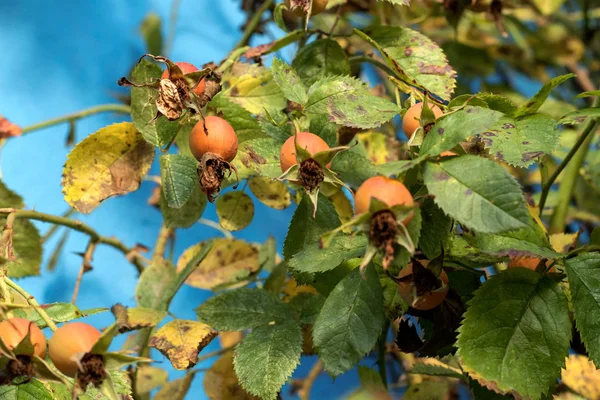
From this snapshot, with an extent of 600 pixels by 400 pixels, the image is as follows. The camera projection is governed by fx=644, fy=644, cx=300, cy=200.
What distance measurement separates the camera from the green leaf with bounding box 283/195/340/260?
0.63 m

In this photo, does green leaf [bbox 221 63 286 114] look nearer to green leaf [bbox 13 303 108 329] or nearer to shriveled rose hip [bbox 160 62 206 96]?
shriveled rose hip [bbox 160 62 206 96]

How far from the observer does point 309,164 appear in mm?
519

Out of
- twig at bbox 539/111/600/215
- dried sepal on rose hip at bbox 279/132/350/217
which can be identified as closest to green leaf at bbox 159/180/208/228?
dried sepal on rose hip at bbox 279/132/350/217

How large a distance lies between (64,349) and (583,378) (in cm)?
74

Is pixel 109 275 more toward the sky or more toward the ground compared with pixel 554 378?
more toward the ground

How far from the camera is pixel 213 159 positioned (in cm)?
58

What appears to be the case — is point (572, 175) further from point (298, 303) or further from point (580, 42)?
point (580, 42)

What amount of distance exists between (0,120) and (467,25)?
1247 millimetres

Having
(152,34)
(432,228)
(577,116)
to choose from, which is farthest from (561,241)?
(152,34)

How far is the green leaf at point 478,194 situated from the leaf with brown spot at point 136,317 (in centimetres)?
43

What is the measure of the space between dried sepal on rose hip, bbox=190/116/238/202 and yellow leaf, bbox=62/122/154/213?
0.63ft

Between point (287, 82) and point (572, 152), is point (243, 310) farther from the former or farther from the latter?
point (572, 152)

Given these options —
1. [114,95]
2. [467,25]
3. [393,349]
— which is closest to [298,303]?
[393,349]

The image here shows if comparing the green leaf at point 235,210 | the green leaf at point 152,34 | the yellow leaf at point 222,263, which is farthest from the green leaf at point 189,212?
the green leaf at point 152,34
